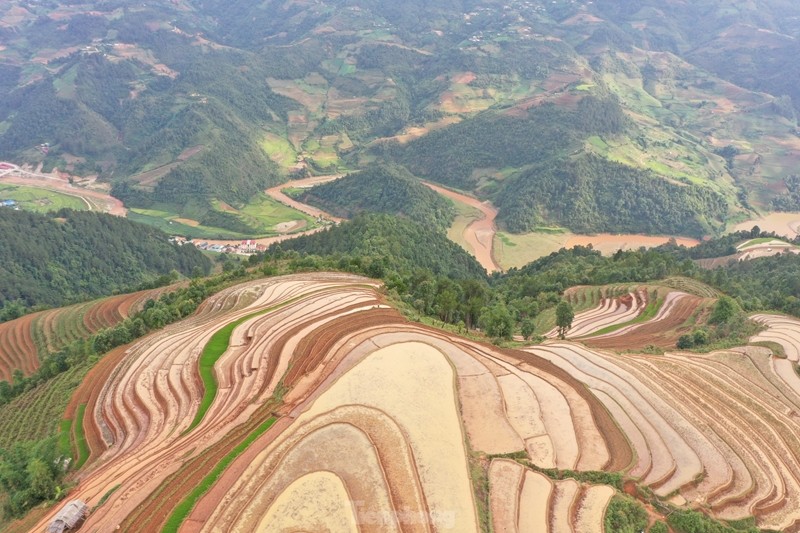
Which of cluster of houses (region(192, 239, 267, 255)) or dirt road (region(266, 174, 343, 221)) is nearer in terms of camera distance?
cluster of houses (region(192, 239, 267, 255))

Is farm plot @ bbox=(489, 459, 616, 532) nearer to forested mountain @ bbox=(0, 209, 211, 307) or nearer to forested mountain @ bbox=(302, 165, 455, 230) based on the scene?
forested mountain @ bbox=(0, 209, 211, 307)

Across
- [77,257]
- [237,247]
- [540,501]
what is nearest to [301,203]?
[237,247]

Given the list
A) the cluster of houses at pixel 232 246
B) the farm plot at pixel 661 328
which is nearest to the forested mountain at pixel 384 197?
the cluster of houses at pixel 232 246

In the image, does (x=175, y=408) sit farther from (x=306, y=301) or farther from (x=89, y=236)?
(x=89, y=236)

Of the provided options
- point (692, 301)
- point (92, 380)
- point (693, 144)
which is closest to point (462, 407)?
point (92, 380)

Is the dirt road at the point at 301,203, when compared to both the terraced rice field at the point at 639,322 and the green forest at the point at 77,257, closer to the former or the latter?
the green forest at the point at 77,257

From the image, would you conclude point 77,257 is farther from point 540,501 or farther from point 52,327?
point 540,501

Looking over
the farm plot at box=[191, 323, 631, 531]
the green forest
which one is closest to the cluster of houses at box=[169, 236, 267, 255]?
the green forest
